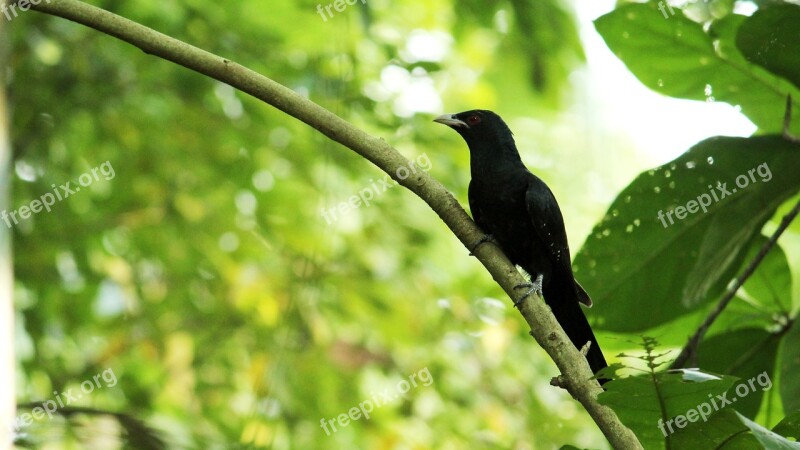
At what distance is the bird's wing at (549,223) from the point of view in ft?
10.7

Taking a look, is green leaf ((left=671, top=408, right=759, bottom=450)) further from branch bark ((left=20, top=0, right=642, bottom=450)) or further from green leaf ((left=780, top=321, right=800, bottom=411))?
green leaf ((left=780, top=321, right=800, bottom=411))

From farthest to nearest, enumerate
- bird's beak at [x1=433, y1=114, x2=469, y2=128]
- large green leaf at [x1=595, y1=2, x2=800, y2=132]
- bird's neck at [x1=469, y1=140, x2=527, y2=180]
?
bird's beak at [x1=433, y1=114, x2=469, y2=128]
bird's neck at [x1=469, y1=140, x2=527, y2=180]
large green leaf at [x1=595, y1=2, x2=800, y2=132]

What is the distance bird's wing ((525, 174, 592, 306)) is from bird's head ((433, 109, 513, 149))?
1.44ft

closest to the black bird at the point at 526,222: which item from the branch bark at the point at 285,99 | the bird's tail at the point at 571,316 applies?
the bird's tail at the point at 571,316

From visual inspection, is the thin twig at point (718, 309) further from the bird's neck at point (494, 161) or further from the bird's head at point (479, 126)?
the bird's head at point (479, 126)

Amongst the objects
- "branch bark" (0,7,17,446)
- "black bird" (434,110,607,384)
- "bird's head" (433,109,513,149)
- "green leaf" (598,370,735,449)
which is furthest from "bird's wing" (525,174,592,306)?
"branch bark" (0,7,17,446)

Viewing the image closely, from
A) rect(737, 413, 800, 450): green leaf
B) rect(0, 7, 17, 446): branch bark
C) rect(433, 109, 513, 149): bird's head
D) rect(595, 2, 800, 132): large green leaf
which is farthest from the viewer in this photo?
rect(433, 109, 513, 149): bird's head

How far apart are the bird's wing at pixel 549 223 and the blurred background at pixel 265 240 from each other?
78 centimetres

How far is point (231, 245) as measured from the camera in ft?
16.2

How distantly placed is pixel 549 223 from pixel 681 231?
0.74 metres

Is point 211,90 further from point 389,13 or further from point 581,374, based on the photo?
point 581,374

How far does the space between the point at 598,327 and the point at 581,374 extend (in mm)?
848

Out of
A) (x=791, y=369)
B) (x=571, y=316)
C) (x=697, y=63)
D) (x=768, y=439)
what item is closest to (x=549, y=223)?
(x=571, y=316)

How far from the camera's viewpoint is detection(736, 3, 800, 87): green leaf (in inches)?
87.7
